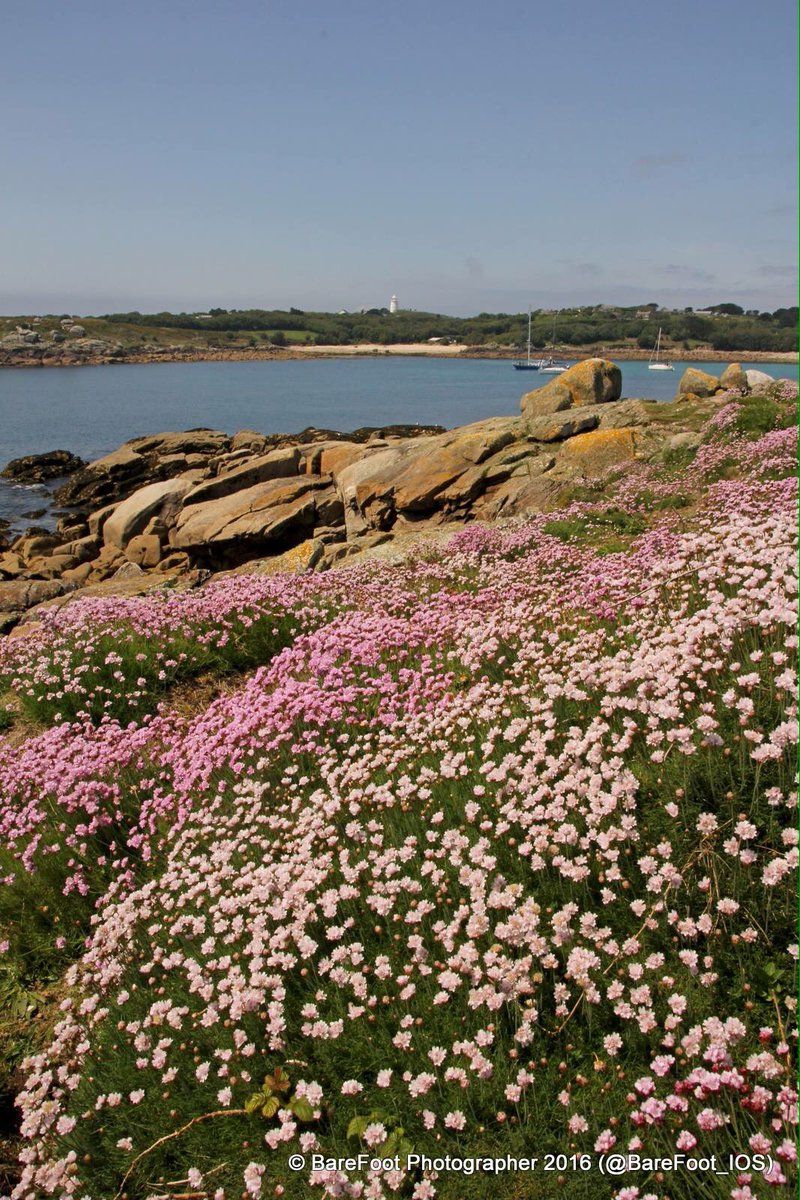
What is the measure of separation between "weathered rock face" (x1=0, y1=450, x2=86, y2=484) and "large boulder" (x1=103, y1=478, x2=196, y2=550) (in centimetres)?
1936

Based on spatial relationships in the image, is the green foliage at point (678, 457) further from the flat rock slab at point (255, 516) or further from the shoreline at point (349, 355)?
the shoreline at point (349, 355)

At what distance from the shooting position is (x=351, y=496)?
73.6 feet

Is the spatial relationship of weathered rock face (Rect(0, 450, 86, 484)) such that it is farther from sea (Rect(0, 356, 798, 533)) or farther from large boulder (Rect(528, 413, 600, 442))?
large boulder (Rect(528, 413, 600, 442))

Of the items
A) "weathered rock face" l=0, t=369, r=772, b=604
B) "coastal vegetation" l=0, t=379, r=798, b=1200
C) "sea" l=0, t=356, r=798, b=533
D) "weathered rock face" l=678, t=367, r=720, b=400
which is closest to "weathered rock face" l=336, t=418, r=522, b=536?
"weathered rock face" l=0, t=369, r=772, b=604

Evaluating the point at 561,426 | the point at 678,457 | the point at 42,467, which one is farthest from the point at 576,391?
the point at 42,467

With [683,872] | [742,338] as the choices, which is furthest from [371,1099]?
[742,338]

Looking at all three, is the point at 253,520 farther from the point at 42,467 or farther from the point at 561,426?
the point at 42,467

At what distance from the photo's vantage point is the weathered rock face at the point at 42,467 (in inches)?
1773

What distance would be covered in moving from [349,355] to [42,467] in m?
152

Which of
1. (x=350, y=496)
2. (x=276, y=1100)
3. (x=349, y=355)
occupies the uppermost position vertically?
(x=349, y=355)

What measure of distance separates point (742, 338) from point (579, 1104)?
173 meters

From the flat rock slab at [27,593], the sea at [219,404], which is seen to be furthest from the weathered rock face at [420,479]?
the sea at [219,404]

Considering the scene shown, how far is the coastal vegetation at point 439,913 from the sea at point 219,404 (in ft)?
102

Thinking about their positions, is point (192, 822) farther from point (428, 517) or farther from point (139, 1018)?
point (428, 517)
